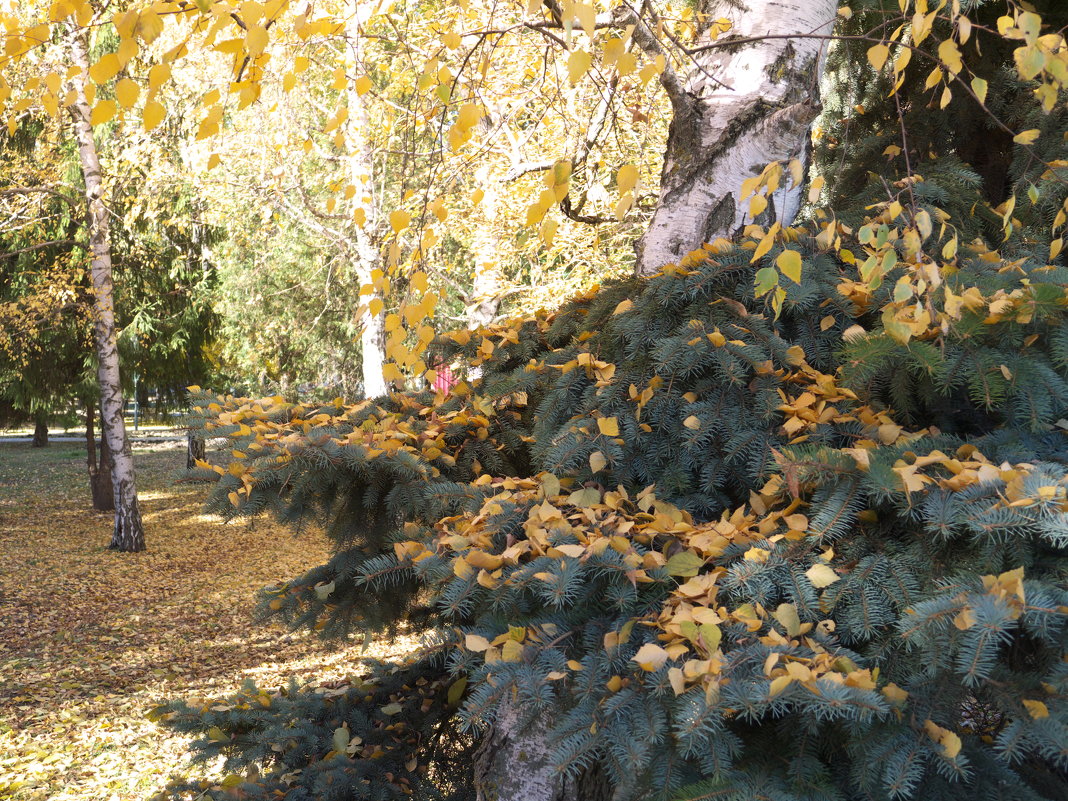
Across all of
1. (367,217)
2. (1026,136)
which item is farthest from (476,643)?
(367,217)

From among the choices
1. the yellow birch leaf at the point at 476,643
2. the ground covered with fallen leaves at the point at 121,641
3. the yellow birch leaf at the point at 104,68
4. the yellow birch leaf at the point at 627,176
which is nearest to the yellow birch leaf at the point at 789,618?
the yellow birch leaf at the point at 476,643

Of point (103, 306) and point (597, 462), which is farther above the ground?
point (103, 306)

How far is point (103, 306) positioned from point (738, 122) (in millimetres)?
8339

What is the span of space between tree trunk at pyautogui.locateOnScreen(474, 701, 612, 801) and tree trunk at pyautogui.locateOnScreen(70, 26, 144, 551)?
8439 mm

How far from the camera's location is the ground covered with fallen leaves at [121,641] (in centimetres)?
467

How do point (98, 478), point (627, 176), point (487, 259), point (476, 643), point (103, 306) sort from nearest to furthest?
point (476, 643)
point (627, 176)
point (487, 259)
point (103, 306)
point (98, 478)

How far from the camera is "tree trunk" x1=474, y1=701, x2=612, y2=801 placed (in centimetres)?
184

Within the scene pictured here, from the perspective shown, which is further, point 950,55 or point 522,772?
point 522,772

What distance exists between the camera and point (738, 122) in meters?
2.47

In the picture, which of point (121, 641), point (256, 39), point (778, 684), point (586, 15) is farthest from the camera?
point (121, 641)

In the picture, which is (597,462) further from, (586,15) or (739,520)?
(586,15)

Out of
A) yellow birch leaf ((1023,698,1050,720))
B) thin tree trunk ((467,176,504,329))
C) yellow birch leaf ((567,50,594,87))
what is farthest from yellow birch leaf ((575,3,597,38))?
thin tree trunk ((467,176,504,329))

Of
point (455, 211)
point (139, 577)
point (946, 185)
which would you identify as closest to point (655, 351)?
Result: point (946, 185)

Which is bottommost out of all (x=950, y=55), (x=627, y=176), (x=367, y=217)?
(x=627, y=176)
